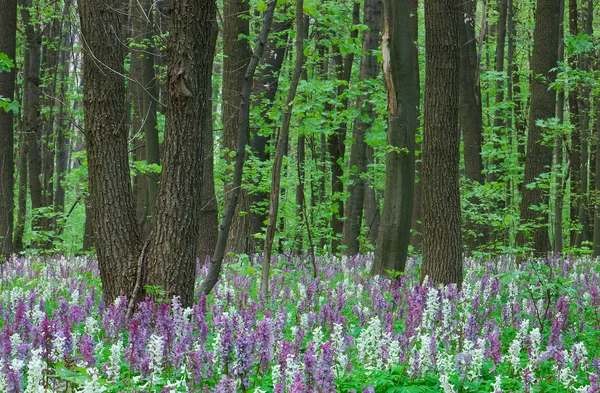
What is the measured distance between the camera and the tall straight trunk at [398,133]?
10.7 meters

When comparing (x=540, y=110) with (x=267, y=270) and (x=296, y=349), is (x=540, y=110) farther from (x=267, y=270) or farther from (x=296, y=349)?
(x=296, y=349)

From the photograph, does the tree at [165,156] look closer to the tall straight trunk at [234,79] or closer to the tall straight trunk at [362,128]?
the tall straight trunk at [234,79]

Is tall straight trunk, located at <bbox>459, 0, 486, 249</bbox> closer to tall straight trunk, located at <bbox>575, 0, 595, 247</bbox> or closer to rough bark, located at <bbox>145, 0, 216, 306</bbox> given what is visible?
tall straight trunk, located at <bbox>575, 0, 595, 247</bbox>

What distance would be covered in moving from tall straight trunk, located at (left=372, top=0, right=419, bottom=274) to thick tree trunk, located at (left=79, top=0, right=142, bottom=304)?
4864 millimetres

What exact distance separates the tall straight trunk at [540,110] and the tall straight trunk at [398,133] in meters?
4.70

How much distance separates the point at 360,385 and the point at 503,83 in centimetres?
2614

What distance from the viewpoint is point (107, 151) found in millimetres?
7215

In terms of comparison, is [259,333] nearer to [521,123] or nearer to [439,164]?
[439,164]

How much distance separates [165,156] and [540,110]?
35.9ft

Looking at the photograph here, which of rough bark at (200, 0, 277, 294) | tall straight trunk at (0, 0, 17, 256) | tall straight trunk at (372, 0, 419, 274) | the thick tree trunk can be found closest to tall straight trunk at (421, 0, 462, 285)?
tall straight trunk at (372, 0, 419, 274)

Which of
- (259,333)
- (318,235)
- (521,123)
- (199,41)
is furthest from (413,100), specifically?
(521,123)

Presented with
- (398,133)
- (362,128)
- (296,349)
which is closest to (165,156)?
(296,349)

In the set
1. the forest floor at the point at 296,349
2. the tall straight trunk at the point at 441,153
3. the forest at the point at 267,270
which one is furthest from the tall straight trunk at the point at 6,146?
the tall straight trunk at the point at 441,153

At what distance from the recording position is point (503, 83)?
28.2 m
